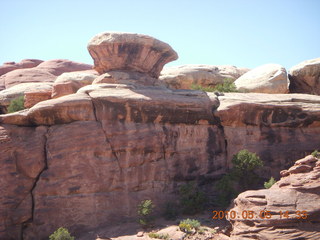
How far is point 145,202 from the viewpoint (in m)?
17.2

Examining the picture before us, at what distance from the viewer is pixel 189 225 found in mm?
15992

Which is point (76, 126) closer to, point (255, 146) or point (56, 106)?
point (56, 106)

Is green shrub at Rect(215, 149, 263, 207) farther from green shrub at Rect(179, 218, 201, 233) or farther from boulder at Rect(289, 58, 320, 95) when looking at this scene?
boulder at Rect(289, 58, 320, 95)

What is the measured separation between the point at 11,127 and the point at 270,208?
1385 cm

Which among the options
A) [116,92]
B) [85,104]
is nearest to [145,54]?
[116,92]

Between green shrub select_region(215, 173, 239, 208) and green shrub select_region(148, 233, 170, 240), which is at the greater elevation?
green shrub select_region(215, 173, 239, 208)

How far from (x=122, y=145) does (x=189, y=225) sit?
585 centimetres

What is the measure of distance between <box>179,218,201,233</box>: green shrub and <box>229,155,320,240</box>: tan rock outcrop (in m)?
1.78

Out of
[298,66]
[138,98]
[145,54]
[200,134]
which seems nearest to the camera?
[138,98]

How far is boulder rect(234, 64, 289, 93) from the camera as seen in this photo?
99.5 ft
